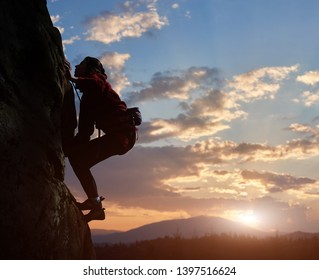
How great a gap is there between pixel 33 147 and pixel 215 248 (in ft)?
519

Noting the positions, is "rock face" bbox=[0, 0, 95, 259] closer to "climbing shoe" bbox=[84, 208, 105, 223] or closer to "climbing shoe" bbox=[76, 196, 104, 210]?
"climbing shoe" bbox=[84, 208, 105, 223]

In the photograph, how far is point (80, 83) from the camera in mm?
9758

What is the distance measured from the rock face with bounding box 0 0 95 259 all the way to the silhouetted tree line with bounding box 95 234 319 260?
12606 cm

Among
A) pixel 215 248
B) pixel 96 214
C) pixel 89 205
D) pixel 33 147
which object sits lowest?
pixel 215 248

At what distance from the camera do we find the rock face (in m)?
7.75

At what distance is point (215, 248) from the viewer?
158625mm

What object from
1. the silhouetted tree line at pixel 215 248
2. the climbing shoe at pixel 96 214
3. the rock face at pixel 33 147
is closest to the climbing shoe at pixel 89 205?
the climbing shoe at pixel 96 214

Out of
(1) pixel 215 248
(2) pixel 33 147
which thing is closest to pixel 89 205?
(2) pixel 33 147

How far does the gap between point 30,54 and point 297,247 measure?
464ft

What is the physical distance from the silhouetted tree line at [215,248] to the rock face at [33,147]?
126056 millimetres

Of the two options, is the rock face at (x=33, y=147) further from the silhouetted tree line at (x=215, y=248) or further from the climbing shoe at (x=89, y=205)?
the silhouetted tree line at (x=215, y=248)

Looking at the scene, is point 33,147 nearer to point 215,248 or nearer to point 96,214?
point 96,214

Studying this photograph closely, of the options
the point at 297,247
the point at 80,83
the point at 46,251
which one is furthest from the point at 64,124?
the point at 297,247

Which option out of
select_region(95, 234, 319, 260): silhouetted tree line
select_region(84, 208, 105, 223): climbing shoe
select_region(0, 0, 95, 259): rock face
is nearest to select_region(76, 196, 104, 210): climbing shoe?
select_region(84, 208, 105, 223): climbing shoe
